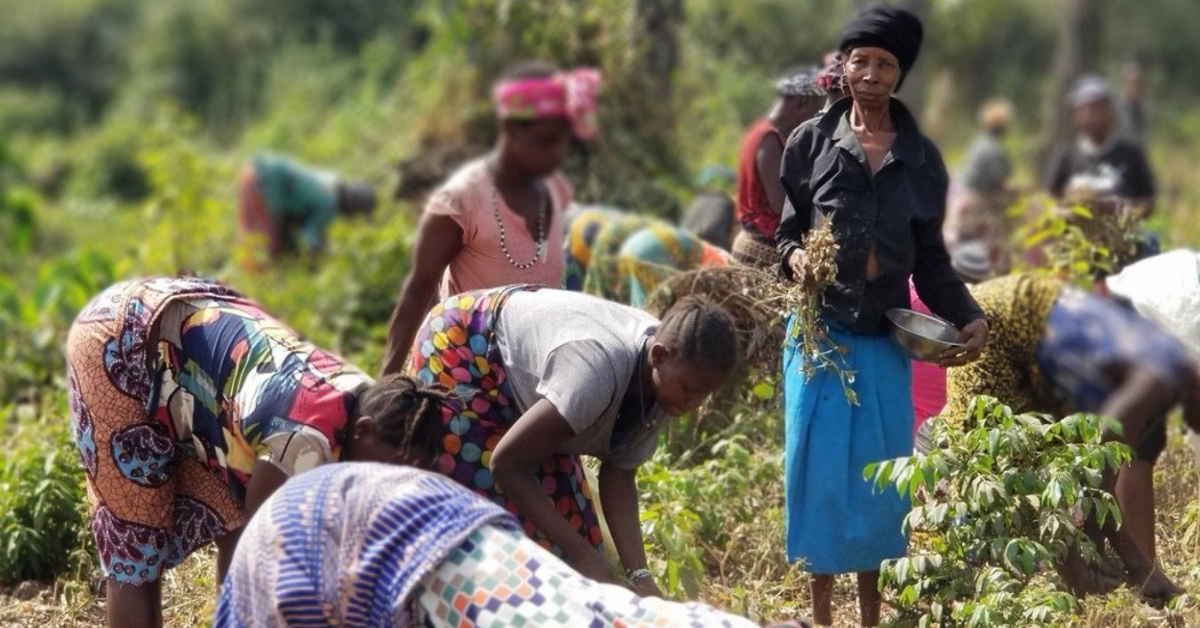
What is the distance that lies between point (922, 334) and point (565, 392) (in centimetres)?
104

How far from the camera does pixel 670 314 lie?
3557 mm

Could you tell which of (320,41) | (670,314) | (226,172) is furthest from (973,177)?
(320,41)

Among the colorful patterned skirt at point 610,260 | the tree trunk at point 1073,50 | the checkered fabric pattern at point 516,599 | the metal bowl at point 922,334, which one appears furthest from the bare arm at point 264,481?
the tree trunk at point 1073,50

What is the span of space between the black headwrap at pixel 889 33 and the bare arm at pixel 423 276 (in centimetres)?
130

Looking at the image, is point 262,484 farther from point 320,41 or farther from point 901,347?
point 320,41

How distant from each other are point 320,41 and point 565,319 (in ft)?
64.4

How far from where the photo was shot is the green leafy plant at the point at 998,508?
3861 millimetres

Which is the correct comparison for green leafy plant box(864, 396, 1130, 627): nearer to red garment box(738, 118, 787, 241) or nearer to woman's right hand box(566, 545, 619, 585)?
woman's right hand box(566, 545, 619, 585)

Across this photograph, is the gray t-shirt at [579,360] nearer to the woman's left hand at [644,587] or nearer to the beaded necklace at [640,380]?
the beaded necklace at [640,380]

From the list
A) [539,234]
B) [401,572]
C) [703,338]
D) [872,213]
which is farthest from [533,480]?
[539,234]

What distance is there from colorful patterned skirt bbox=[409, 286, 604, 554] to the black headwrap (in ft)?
3.73

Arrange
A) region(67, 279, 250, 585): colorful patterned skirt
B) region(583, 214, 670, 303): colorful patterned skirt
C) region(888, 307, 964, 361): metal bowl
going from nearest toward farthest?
region(67, 279, 250, 585): colorful patterned skirt → region(888, 307, 964, 361): metal bowl → region(583, 214, 670, 303): colorful patterned skirt

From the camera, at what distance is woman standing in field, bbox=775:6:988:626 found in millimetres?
4051

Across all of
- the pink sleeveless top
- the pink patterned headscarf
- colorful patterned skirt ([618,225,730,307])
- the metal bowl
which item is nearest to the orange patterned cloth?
the pink sleeveless top
